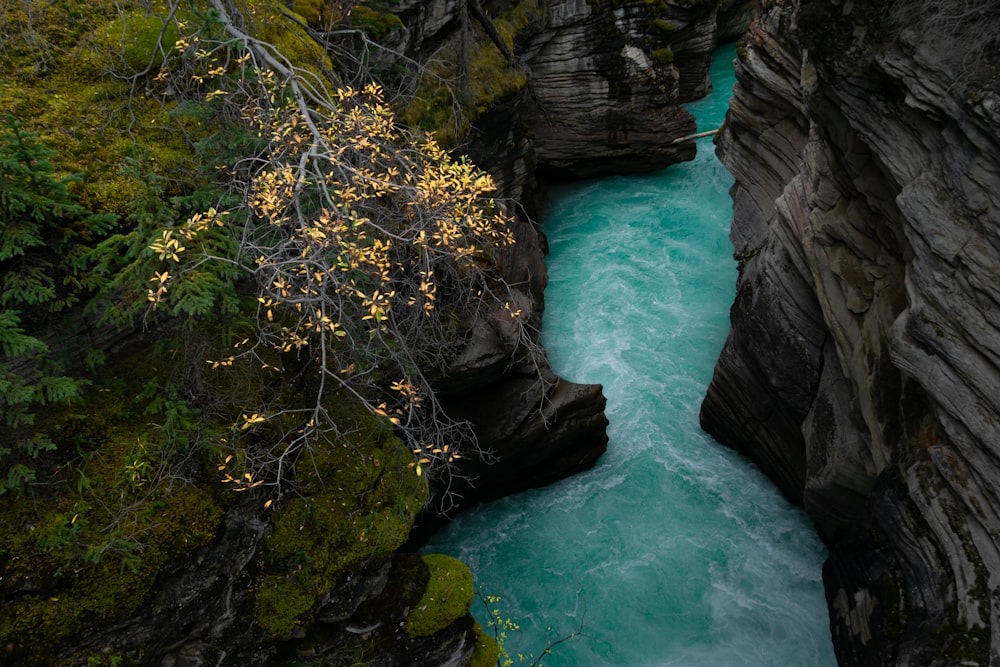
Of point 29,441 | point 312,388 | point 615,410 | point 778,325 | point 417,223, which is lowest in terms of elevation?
point 615,410

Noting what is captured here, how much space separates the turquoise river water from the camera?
A: 1047 cm

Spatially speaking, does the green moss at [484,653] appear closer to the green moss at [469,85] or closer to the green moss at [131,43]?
the green moss at [131,43]

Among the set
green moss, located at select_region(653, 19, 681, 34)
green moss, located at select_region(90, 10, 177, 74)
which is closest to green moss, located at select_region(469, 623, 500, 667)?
green moss, located at select_region(90, 10, 177, 74)

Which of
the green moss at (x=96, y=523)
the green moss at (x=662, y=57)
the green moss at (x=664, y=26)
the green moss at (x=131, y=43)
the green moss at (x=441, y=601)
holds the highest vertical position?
the green moss at (x=131, y=43)

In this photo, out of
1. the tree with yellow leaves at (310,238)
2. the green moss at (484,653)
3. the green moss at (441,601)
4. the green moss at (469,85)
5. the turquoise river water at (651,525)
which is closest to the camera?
the tree with yellow leaves at (310,238)

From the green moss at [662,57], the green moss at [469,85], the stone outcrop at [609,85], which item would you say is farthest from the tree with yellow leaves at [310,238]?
the green moss at [662,57]

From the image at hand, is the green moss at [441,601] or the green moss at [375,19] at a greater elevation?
the green moss at [375,19]

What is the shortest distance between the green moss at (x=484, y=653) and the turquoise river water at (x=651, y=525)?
2.92 meters

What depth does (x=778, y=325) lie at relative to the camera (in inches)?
443

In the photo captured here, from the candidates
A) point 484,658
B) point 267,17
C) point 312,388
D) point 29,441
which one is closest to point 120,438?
point 29,441

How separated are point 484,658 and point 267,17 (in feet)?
30.8

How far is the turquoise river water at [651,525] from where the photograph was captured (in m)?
10.5

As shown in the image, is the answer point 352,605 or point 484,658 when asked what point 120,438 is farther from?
point 484,658

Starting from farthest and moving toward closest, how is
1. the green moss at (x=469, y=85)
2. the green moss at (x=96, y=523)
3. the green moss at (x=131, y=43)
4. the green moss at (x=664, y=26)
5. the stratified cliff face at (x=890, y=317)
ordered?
the green moss at (x=664, y=26) < the green moss at (x=469, y=85) < the green moss at (x=131, y=43) < the stratified cliff face at (x=890, y=317) < the green moss at (x=96, y=523)
